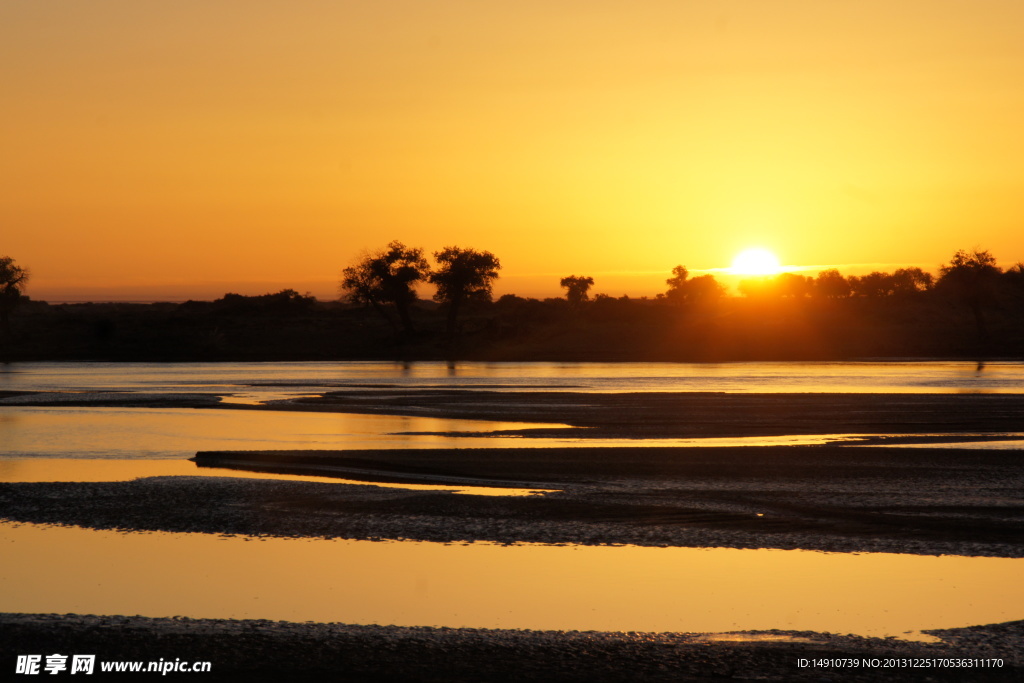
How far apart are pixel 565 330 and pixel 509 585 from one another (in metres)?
84.5

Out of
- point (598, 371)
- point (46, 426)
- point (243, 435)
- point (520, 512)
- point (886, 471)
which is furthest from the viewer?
point (598, 371)

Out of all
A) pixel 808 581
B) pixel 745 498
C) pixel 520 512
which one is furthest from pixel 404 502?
pixel 808 581

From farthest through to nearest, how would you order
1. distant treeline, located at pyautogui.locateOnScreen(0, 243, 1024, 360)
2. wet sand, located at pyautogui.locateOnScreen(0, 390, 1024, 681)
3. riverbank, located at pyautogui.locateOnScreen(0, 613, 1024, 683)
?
distant treeline, located at pyautogui.locateOnScreen(0, 243, 1024, 360), wet sand, located at pyautogui.locateOnScreen(0, 390, 1024, 681), riverbank, located at pyautogui.locateOnScreen(0, 613, 1024, 683)

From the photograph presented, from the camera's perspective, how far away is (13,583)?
1102cm

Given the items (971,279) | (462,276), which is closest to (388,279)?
(462,276)

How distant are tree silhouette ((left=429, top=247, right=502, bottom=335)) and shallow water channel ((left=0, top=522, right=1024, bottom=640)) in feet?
291

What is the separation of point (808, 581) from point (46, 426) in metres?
24.0

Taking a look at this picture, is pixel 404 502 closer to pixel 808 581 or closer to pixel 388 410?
pixel 808 581

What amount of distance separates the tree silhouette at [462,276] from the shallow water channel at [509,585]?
291 ft

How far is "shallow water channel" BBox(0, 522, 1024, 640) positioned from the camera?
385 inches

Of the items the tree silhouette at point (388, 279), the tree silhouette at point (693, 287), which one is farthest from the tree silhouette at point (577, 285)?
the tree silhouette at point (388, 279)

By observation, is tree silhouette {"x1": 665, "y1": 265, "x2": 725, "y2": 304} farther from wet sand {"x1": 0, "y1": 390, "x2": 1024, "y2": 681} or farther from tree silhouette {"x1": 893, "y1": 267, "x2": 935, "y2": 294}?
wet sand {"x1": 0, "y1": 390, "x2": 1024, "y2": 681}

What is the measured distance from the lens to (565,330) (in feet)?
313

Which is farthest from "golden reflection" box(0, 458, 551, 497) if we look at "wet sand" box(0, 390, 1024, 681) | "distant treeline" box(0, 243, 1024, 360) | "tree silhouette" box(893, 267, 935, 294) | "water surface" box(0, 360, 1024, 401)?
"tree silhouette" box(893, 267, 935, 294)
